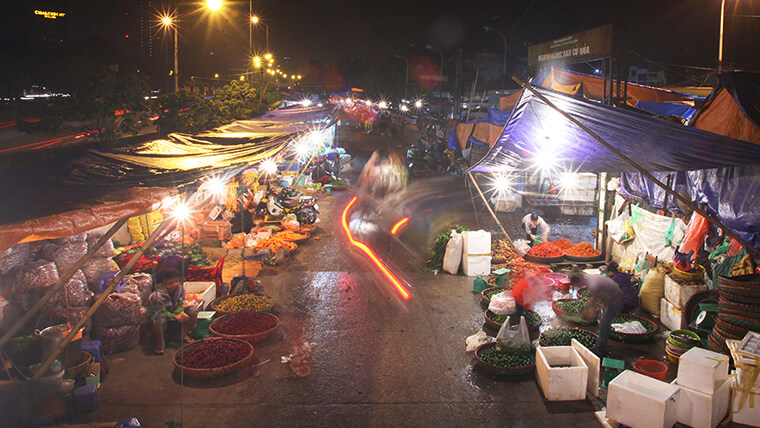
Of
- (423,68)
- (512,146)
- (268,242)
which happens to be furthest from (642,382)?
(423,68)

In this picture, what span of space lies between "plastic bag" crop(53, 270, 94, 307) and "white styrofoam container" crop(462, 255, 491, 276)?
8.08 metres

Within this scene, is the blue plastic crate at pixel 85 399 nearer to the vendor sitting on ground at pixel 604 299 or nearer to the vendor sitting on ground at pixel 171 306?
the vendor sitting on ground at pixel 171 306

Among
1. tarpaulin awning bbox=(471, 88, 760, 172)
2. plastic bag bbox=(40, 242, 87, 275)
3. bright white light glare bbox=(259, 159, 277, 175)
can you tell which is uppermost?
tarpaulin awning bbox=(471, 88, 760, 172)

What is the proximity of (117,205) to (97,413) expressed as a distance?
2.71 meters

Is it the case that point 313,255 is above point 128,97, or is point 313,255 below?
below

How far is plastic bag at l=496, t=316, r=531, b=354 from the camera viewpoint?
23.6 feet

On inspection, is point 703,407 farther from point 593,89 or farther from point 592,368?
point 593,89

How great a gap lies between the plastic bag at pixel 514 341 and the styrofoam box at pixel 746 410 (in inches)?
101

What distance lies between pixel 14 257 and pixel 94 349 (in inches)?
73.9

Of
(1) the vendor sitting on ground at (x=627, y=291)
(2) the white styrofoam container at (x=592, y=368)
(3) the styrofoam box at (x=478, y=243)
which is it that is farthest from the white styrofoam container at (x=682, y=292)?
(3) the styrofoam box at (x=478, y=243)

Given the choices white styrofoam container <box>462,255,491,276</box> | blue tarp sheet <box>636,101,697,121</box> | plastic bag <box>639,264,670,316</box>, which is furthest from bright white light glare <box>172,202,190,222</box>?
blue tarp sheet <box>636,101,697,121</box>

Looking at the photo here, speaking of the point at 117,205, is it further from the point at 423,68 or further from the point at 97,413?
the point at 423,68

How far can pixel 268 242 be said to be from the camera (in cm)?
1399

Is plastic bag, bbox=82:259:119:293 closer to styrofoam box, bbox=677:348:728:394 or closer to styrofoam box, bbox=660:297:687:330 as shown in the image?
styrofoam box, bbox=677:348:728:394
